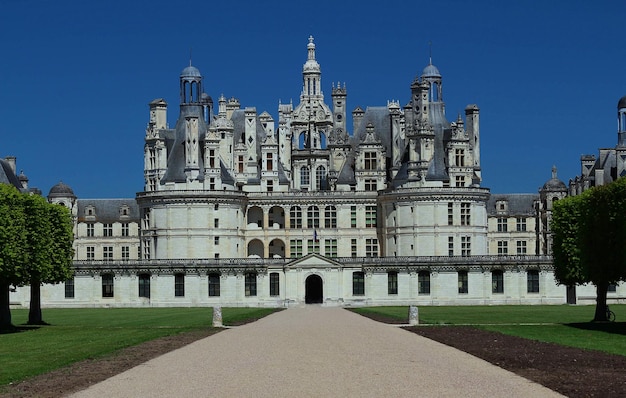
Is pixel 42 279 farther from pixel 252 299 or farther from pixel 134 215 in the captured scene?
pixel 134 215

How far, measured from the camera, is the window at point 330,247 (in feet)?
337

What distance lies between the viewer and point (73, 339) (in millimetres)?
44125

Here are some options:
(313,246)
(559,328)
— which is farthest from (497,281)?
(559,328)

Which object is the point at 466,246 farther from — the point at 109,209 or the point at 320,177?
the point at 109,209

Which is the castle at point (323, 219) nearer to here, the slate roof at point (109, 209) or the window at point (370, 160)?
the window at point (370, 160)

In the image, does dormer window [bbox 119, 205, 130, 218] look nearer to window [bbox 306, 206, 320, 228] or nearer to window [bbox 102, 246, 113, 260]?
window [bbox 102, 246, 113, 260]

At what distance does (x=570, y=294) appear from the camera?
91812 mm

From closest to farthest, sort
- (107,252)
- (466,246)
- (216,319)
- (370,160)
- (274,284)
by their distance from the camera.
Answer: (216,319) → (274,284) → (466,246) → (370,160) → (107,252)

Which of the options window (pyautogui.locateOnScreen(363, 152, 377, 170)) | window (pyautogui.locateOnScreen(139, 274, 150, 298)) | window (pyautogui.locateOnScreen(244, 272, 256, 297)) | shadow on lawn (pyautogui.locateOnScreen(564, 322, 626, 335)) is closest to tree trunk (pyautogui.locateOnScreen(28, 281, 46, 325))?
shadow on lawn (pyautogui.locateOnScreen(564, 322, 626, 335))

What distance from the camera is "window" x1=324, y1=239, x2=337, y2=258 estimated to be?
103 metres

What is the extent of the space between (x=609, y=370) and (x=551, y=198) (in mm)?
84234

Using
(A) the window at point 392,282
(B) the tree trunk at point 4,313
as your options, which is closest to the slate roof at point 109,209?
(A) the window at point 392,282

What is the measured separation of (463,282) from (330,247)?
49.5ft

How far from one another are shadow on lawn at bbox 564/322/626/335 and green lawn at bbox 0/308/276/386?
16.8m
